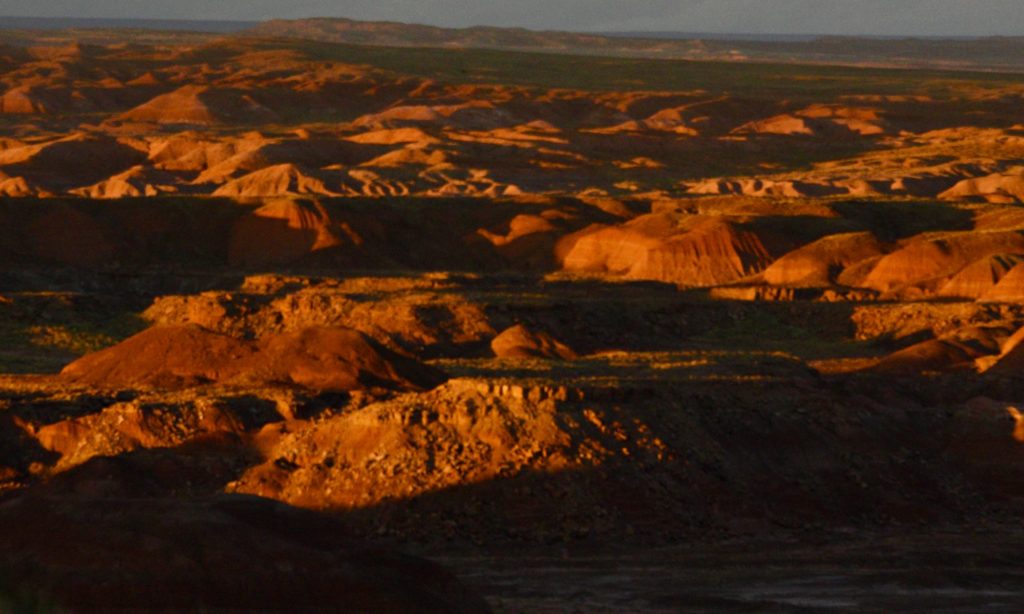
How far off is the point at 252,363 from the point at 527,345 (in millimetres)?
11644

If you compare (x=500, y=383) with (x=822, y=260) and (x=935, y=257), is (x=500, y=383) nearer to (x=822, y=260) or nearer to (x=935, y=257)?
(x=935, y=257)

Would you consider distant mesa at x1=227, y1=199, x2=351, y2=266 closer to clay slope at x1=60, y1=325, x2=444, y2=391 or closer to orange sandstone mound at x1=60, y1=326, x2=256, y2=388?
orange sandstone mound at x1=60, y1=326, x2=256, y2=388

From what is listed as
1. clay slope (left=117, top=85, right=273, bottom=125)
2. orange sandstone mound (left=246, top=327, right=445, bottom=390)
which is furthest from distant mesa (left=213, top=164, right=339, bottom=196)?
→ orange sandstone mound (left=246, top=327, right=445, bottom=390)

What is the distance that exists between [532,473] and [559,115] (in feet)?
420

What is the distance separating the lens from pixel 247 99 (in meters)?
157

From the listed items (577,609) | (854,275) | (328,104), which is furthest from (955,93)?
(577,609)

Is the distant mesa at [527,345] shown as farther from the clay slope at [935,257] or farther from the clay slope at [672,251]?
the clay slope at [672,251]

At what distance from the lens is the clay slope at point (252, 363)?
128 ft

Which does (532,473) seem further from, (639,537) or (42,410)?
(42,410)

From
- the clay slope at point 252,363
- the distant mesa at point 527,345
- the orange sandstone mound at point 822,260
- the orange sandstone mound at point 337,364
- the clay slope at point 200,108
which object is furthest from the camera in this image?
the clay slope at point 200,108

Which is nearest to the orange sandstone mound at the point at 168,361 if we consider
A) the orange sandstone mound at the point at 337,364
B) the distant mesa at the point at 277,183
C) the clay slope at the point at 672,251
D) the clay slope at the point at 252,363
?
the clay slope at the point at 252,363

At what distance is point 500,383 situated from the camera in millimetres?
32500

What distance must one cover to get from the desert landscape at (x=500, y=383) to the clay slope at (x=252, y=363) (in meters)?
0.09

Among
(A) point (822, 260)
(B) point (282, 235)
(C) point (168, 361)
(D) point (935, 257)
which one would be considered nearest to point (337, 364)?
(C) point (168, 361)
